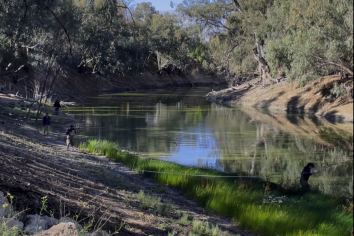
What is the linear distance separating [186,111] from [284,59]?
693 cm

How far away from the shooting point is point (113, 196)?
706 centimetres

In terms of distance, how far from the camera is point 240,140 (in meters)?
18.7

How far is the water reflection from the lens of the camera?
12.9 metres

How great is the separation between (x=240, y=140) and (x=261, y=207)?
11129mm

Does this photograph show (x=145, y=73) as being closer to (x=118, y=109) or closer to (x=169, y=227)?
(x=118, y=109)

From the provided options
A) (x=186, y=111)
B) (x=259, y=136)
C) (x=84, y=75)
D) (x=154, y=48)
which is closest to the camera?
(x=259, y=136)

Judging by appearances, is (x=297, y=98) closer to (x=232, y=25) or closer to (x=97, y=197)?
(x=232, y=25)

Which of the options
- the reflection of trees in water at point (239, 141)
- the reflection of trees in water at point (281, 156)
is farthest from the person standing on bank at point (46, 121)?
the reflection of trees in water at point (281, 156)

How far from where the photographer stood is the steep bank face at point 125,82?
44.9 m

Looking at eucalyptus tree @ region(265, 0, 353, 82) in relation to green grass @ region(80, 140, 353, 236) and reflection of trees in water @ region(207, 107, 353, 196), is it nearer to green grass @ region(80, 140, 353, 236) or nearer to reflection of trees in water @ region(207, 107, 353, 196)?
reflection of trees in water @ region(207, 107, 353, 196)

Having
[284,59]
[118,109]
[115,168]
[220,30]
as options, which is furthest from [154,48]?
[115,168]

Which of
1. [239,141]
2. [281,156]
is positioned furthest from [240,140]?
[281,156]

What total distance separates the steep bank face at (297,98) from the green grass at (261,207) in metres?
4.76

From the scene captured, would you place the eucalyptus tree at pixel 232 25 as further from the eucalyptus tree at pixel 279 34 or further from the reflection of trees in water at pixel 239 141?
the reflection of trees in water at pixel 239 141
